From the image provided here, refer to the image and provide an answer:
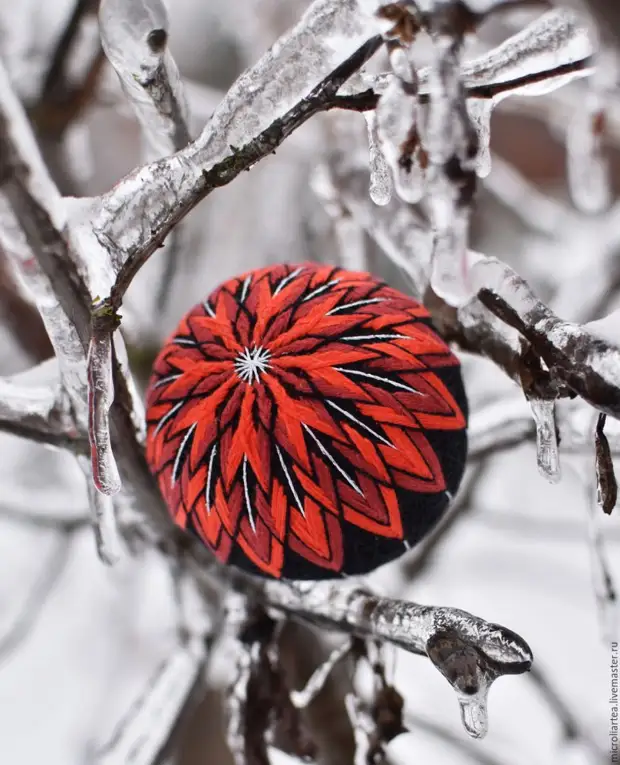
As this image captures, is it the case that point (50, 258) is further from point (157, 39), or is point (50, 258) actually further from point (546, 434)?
point (546, 434)

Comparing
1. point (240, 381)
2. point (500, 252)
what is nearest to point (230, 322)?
point (240, 381)

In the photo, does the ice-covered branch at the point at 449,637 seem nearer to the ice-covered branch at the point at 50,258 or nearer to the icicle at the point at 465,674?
the icicle at the point at 465,674

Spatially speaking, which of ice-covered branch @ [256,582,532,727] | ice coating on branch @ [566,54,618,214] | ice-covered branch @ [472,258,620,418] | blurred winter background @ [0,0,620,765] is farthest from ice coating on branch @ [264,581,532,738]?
ice coating on branch @ [566,54,618,214]

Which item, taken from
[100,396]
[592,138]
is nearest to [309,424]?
[100,396]

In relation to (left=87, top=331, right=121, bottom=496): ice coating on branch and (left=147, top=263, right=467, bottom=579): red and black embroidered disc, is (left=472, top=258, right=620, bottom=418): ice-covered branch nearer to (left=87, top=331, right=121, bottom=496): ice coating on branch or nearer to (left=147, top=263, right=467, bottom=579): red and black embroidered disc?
(left=147, top=263, right=467, bottom=579): red and black embroidered disc

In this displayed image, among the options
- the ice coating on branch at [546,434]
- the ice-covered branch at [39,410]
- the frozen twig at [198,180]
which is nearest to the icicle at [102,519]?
the ice-covered branch at [39,410]

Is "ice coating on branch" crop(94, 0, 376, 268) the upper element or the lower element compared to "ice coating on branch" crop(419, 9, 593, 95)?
lower
